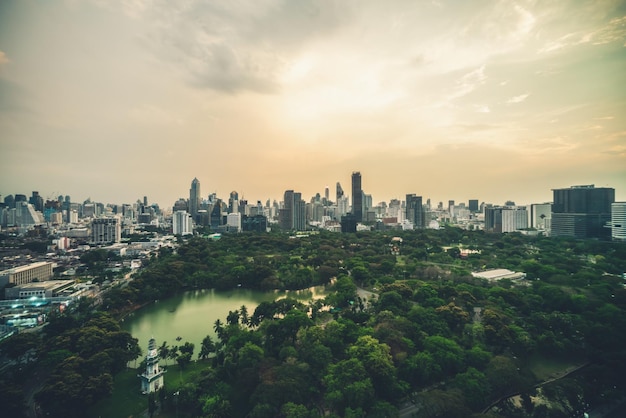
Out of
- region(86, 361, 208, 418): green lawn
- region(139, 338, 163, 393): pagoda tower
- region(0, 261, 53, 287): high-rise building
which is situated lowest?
region(86, 361, 208, 418): green lawn

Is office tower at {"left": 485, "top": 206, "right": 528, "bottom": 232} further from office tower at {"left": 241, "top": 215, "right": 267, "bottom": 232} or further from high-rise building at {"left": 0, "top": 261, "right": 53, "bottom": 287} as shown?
high-rise building at {"left": 0, "top": 261, "right": 53, "bottom": 287}

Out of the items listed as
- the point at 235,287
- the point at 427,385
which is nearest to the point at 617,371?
the point at 427,385

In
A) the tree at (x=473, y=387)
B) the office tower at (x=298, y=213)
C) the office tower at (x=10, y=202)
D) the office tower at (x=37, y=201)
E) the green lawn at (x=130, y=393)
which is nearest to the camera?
the tree at (x=473, y=387)

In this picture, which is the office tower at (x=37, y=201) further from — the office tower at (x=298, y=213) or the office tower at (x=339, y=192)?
the office tower at (x=339, y=192)

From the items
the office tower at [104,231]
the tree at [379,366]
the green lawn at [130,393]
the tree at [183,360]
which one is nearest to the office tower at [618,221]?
the tree at [379,366]

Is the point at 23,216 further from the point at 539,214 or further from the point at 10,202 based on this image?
the point at 539,214

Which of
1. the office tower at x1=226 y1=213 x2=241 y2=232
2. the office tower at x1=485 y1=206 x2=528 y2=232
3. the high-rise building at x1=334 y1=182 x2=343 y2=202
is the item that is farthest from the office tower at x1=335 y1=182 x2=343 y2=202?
the office tower at x1=485 y1=206 x2=528 y2=232

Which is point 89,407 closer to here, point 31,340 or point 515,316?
point 31,340
